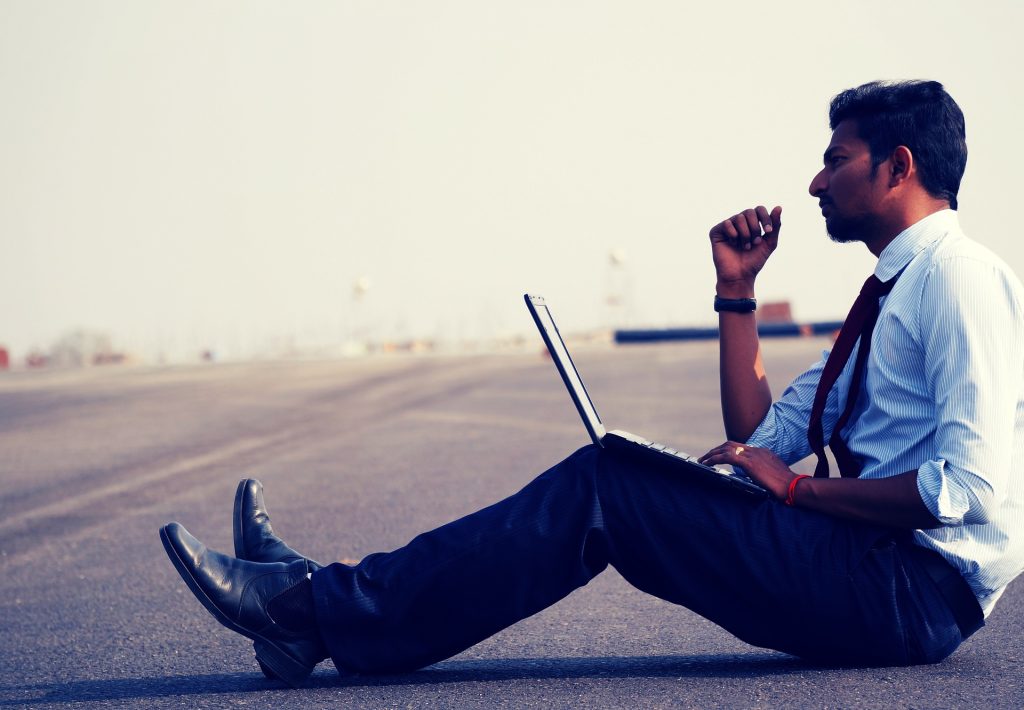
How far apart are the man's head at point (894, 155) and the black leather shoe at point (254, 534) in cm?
180

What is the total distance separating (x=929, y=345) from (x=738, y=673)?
1.09 metres

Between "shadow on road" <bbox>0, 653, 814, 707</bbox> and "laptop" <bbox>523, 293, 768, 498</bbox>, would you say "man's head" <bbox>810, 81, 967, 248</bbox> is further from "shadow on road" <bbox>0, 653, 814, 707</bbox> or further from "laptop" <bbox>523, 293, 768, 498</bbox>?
"shadow on road" <bbox>0, 653, 814, 707</bbox>

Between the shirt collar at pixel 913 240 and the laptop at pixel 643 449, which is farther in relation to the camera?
the shirt collar at pixel 913 240

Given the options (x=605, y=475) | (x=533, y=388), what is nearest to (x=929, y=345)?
(x=605, y=475)

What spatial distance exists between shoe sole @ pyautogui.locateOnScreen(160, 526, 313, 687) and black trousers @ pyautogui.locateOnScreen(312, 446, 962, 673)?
5.0 inches

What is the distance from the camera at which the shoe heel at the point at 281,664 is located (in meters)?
3.23

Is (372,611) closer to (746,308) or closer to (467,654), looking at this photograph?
(467,654)

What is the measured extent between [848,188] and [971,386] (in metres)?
0.74

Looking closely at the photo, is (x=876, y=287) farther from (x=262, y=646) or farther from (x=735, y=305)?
(x=262, y=646)

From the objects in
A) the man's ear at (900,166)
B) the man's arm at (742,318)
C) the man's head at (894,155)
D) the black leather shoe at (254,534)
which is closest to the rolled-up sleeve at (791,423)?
the man's arm at (742,318)

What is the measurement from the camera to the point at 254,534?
3479mm

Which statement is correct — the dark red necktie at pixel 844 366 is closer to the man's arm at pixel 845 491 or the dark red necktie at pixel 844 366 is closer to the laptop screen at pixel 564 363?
the man's arm at pixel 845 491

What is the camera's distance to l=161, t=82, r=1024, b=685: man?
Answer: 3035 millimetres

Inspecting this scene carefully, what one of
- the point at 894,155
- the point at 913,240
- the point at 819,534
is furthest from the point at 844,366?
the point at 894,155
